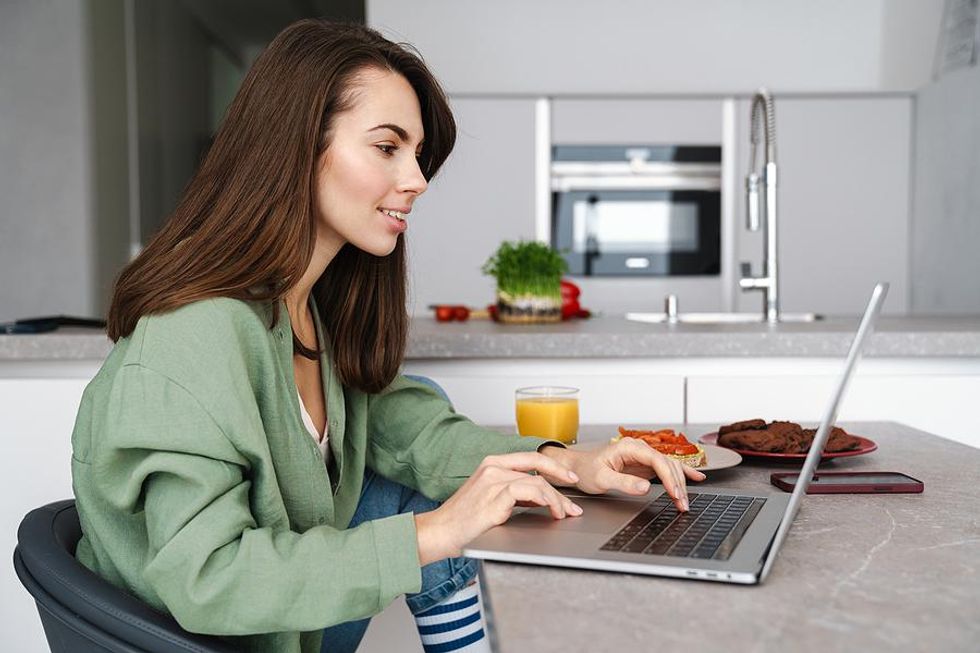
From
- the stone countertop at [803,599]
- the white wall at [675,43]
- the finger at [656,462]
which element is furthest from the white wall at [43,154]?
the stone countertop at [803,599]

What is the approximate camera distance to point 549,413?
1424mm

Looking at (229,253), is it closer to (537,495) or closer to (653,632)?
(537,495)

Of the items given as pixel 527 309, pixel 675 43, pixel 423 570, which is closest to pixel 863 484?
pixel 423 570

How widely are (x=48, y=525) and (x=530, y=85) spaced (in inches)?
133

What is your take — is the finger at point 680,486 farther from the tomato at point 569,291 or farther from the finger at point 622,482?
the tomato at point 569,291

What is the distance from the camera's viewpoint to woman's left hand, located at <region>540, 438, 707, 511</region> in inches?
38.7

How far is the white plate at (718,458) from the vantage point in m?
1.17

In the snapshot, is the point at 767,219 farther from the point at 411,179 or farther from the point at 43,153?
the point at 43,153

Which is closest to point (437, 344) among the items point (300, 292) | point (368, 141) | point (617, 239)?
point (300, 292)

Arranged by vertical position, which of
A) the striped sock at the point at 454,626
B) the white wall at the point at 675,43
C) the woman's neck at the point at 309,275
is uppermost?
the white wall at the point at 675,43

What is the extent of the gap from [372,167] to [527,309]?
4.80ft

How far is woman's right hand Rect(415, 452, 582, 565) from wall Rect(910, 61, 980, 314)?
131 inches

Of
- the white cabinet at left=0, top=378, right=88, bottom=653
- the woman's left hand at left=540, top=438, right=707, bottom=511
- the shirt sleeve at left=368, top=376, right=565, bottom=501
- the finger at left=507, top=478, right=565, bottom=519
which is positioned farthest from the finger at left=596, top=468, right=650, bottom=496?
the white cabinet at left=0, top=378, right=88, bottom=653

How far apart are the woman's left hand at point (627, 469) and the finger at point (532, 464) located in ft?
0.16
